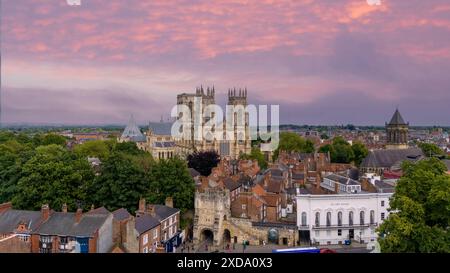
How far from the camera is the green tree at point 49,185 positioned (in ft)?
87.2

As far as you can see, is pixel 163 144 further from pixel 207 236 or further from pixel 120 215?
pixel 120 215

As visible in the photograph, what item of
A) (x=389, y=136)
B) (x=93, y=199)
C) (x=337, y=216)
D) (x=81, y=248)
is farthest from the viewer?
(x=389, y=136)

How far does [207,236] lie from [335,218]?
822 cm

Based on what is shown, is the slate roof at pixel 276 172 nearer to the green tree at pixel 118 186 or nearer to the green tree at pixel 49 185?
the green tree at pixel 118 186

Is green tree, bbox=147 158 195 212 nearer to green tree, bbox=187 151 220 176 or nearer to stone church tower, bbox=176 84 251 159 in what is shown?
green tree, bbox=187 151 220 176

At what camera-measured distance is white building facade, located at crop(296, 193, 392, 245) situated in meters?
26.0

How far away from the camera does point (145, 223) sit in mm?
22906

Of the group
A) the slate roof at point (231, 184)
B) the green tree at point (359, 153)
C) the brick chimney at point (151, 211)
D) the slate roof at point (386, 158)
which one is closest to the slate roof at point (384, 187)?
the slate roof at point (231, 184)

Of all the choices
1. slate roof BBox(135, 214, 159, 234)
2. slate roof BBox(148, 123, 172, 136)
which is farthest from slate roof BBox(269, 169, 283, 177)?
slate roof BBox(148, 123, 172, 136)

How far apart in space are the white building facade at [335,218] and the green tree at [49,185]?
1413cm
